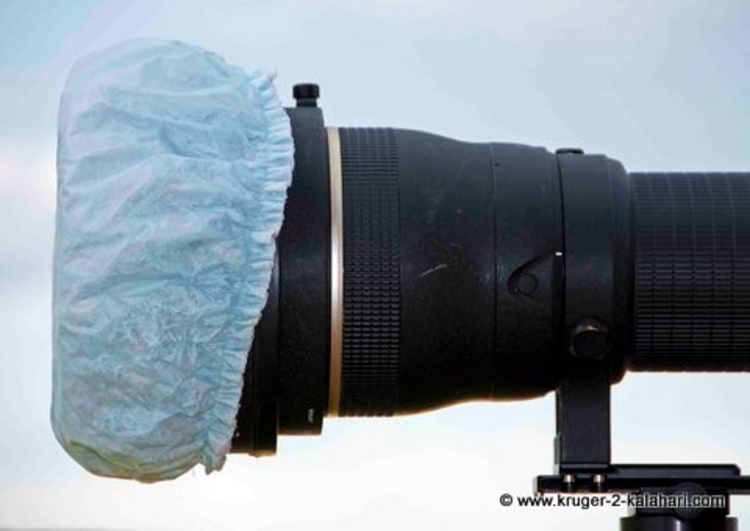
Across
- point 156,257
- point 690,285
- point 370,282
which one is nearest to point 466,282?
point 370,282

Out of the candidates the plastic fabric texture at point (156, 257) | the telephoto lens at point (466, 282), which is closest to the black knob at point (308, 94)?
the telephoto lens at point (466, 282)

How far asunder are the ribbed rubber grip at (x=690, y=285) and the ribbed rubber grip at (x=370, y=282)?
293mm

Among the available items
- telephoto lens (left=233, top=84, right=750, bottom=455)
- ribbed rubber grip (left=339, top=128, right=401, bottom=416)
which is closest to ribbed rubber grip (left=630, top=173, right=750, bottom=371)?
telephoto lens (left=233, top=84, right=750, bottom=455)

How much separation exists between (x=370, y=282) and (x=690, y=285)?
38 centimetres

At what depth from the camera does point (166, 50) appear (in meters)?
2.30

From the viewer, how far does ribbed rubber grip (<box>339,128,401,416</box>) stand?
229 centimetres

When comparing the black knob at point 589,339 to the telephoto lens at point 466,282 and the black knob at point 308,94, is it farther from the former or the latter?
the black knob at point 308,94

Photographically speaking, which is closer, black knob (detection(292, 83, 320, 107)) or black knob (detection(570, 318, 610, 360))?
black knob (detection(570, 318, 610, 360))

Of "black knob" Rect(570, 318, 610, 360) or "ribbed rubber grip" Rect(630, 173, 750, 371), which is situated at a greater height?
"ribbed rubber grip" Rect(630, 173, 750, 371)

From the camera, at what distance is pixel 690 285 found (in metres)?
2.35

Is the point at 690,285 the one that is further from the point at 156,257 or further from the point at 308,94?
the point at 156,257

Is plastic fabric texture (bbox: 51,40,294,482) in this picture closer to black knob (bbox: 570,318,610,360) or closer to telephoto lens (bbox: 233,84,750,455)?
telephoto lens (bbox: 233,84,750,455)

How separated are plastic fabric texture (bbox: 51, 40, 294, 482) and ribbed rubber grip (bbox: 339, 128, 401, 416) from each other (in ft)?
0.32

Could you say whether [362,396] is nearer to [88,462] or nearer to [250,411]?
[250,411]
